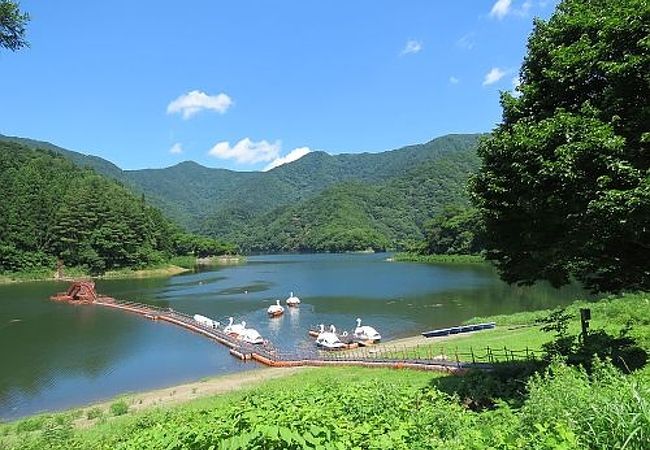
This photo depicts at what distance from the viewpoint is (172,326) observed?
5097 cm

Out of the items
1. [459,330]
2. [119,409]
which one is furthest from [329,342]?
[119,409]

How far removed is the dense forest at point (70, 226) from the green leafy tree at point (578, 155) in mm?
109940

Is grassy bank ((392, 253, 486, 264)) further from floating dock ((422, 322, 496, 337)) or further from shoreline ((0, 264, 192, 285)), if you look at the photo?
floating dock ((422, 322, 496, 337))

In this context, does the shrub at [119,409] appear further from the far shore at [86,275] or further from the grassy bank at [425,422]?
the far shore at [86,275]

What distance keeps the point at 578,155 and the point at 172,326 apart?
150 feet

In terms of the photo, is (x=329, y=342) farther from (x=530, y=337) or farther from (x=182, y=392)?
(x=530, y=337)

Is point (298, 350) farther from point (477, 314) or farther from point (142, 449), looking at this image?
point (142, 449)

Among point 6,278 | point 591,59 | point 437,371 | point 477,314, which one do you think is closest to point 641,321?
point 437,371

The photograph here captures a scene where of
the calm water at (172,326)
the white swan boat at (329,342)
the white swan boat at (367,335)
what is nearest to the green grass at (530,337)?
the white swan boat at (367,335)

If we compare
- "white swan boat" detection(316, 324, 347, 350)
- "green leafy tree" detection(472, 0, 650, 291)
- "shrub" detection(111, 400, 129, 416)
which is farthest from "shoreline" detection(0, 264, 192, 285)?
"green leafy tree" detection(472, 0, 650, 291)

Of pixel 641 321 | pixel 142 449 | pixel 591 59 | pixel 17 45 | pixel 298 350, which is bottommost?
pixel 298 350

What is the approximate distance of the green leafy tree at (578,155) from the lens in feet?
35.8

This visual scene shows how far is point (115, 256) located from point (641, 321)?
10817 cm

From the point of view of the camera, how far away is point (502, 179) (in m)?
13.6
